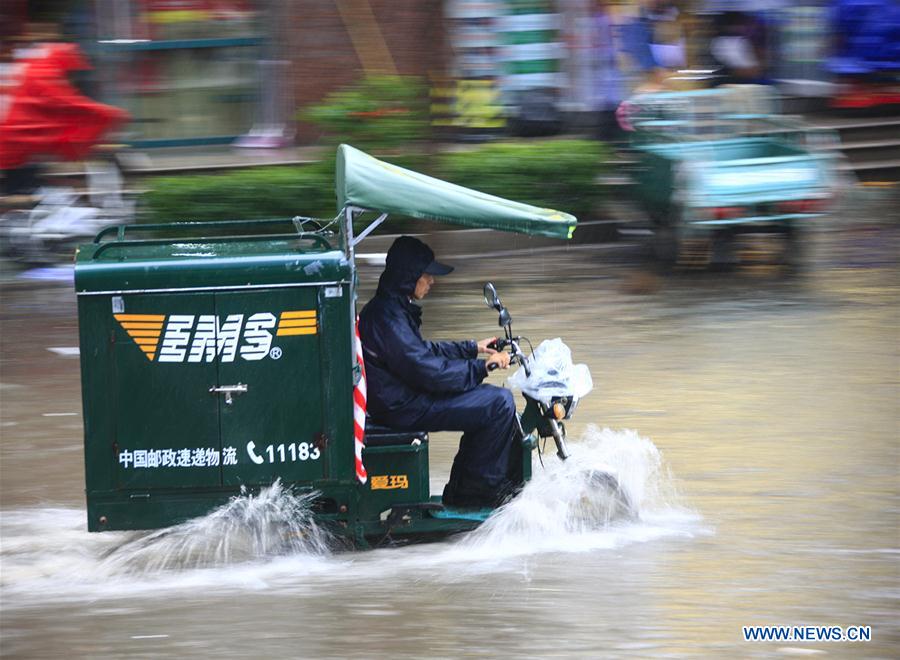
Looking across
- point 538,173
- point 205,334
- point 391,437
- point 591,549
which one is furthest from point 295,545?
point 538,173

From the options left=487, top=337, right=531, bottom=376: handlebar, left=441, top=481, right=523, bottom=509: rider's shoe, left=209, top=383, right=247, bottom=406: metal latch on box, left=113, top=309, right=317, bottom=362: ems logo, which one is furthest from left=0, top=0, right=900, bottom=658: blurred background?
left=113, top=309, right=317, bottom=362: ems logo

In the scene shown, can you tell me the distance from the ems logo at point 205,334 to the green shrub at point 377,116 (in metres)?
7.20

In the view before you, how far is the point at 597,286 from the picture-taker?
12.9 meters

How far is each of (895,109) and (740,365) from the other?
8.47 metres

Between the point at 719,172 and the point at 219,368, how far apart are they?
7353 mm

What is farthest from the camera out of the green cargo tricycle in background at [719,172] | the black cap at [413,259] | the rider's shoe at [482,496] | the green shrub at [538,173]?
the green shrub at [538,173]

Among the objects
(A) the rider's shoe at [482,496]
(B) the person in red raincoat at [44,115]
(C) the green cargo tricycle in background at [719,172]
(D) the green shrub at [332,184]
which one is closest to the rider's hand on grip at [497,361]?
(A) the rider's shoe at [482,496]

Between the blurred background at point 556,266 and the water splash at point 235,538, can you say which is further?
the water splash at point 235,538

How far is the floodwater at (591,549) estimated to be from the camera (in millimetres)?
6031

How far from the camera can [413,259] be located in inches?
280

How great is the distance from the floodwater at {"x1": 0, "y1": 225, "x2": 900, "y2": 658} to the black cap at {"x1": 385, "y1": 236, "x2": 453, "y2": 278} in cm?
124

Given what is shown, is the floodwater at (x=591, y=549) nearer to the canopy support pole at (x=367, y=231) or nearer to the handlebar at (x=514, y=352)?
the handlebar at (x=514, y=352)

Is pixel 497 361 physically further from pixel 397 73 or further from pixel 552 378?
pixel 397 73

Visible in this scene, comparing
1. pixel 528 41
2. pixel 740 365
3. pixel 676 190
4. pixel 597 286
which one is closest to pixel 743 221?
pixel 676 190
